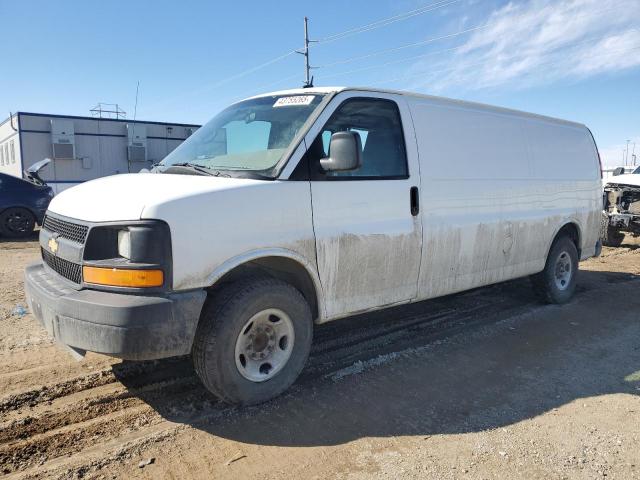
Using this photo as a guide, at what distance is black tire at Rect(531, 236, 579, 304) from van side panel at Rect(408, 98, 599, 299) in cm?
28

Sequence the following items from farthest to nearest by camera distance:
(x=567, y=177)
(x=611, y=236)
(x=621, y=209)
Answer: (x=611, y=236) → (x=621, y=209) → (x=567, y=177)

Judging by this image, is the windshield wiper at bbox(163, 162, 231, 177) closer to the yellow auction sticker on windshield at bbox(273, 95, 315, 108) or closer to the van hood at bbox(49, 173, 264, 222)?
the van hood at bbox(49, 173, 264, 222)

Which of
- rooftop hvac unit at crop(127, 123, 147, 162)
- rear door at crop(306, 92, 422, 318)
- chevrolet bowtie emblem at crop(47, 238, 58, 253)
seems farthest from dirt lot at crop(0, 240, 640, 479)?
rooftop hvac unit at crop(127, 123, 147, 162)

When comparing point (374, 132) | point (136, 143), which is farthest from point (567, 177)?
point (136, 143)

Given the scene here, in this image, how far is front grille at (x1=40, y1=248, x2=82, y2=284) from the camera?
312 centimetres

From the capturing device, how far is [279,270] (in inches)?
143

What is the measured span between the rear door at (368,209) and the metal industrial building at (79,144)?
17.5m

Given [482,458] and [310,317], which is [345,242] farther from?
[482,458]

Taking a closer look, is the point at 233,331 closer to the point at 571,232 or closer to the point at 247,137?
the point at 247,137

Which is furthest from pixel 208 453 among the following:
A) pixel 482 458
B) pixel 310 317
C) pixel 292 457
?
pixel 482 458

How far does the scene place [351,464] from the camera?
2.81 metres

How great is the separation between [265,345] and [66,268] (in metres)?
1.44

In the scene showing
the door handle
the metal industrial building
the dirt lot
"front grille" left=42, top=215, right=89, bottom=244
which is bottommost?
the dirt lot

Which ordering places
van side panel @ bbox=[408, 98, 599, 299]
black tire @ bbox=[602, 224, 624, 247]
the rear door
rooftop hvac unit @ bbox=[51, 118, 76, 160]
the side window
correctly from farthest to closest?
rooftop hvac unit @ bbox=[51, 118, 76, 160] < black tire @ bbox=[602, 224, 624, 247] < van side panel @ bbox=[408, 98, 599, 299] < the side window < the rear door
